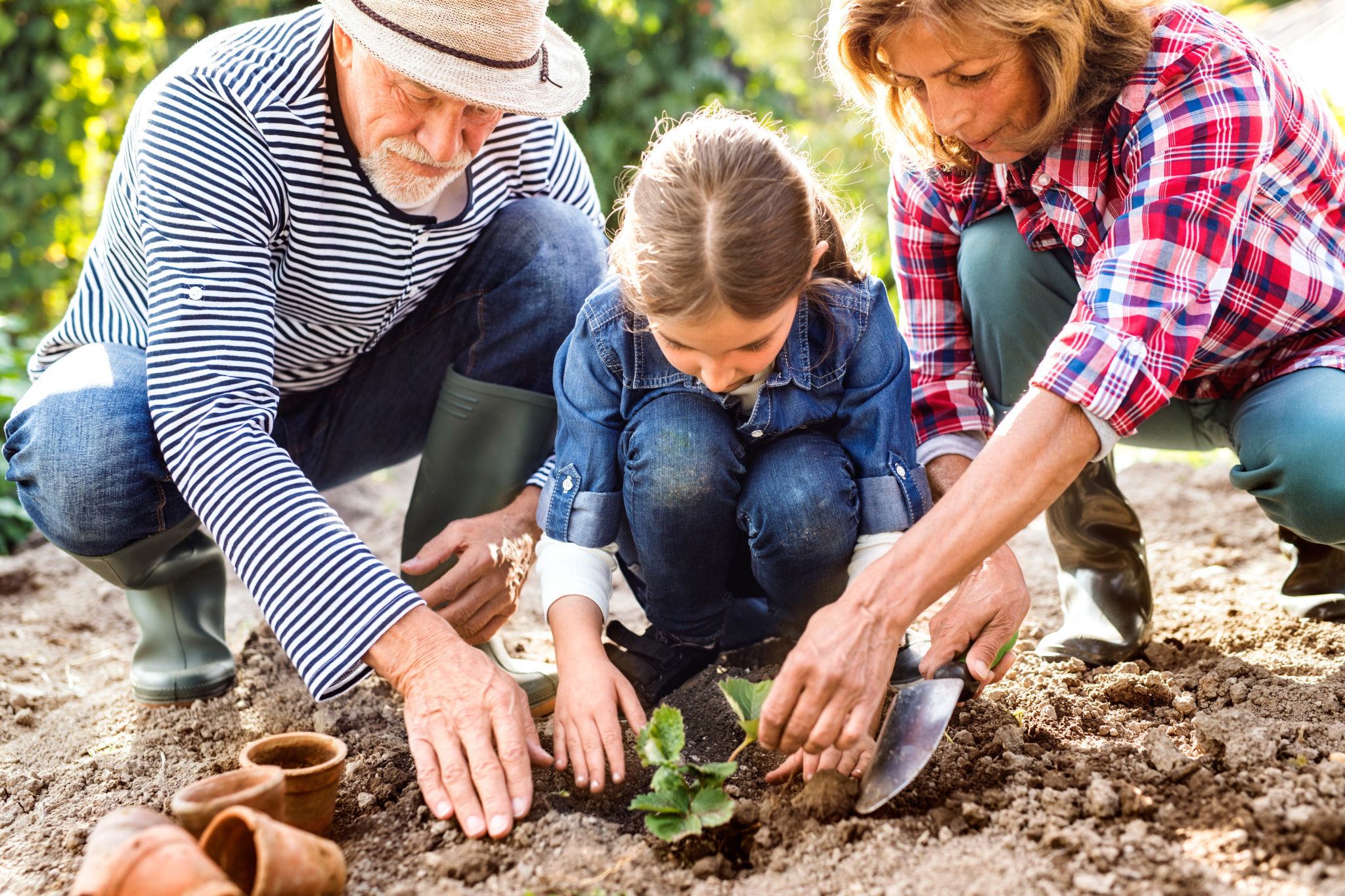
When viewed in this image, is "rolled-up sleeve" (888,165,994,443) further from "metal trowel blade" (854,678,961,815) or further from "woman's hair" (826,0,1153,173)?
"metal trowel blade" (854,678,961,815)

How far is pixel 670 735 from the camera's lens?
1.59m

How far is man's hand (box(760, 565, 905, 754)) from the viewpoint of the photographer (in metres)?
1.49

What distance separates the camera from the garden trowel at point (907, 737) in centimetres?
154

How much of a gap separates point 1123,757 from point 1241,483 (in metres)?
0.62

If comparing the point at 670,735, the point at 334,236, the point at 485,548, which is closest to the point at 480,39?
the point at 334,236

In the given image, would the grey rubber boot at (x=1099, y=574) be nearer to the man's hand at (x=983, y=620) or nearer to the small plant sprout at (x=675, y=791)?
the man's hand at (x=983, y=620)

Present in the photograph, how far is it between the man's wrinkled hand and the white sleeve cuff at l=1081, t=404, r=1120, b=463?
0.40m

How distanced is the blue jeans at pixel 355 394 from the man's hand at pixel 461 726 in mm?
694

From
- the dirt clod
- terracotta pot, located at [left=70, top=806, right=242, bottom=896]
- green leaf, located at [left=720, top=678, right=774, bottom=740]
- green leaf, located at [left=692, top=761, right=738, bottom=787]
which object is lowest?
the dirt clod

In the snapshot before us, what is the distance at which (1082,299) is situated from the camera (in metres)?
1.63

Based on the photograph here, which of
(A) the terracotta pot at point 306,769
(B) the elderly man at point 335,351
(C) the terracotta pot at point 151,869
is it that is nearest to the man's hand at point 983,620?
(B) the elderly man at point 335,351

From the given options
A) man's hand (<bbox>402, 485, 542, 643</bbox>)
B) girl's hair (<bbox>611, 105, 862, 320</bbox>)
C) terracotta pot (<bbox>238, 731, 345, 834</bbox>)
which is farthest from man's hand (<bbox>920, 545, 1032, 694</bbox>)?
terracotta pot (<bbox>238, 731, 345, 834</bbox>)

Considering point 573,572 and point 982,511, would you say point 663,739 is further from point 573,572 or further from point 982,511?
point 982,511

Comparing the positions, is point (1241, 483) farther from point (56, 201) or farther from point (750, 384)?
point (56, 201)
